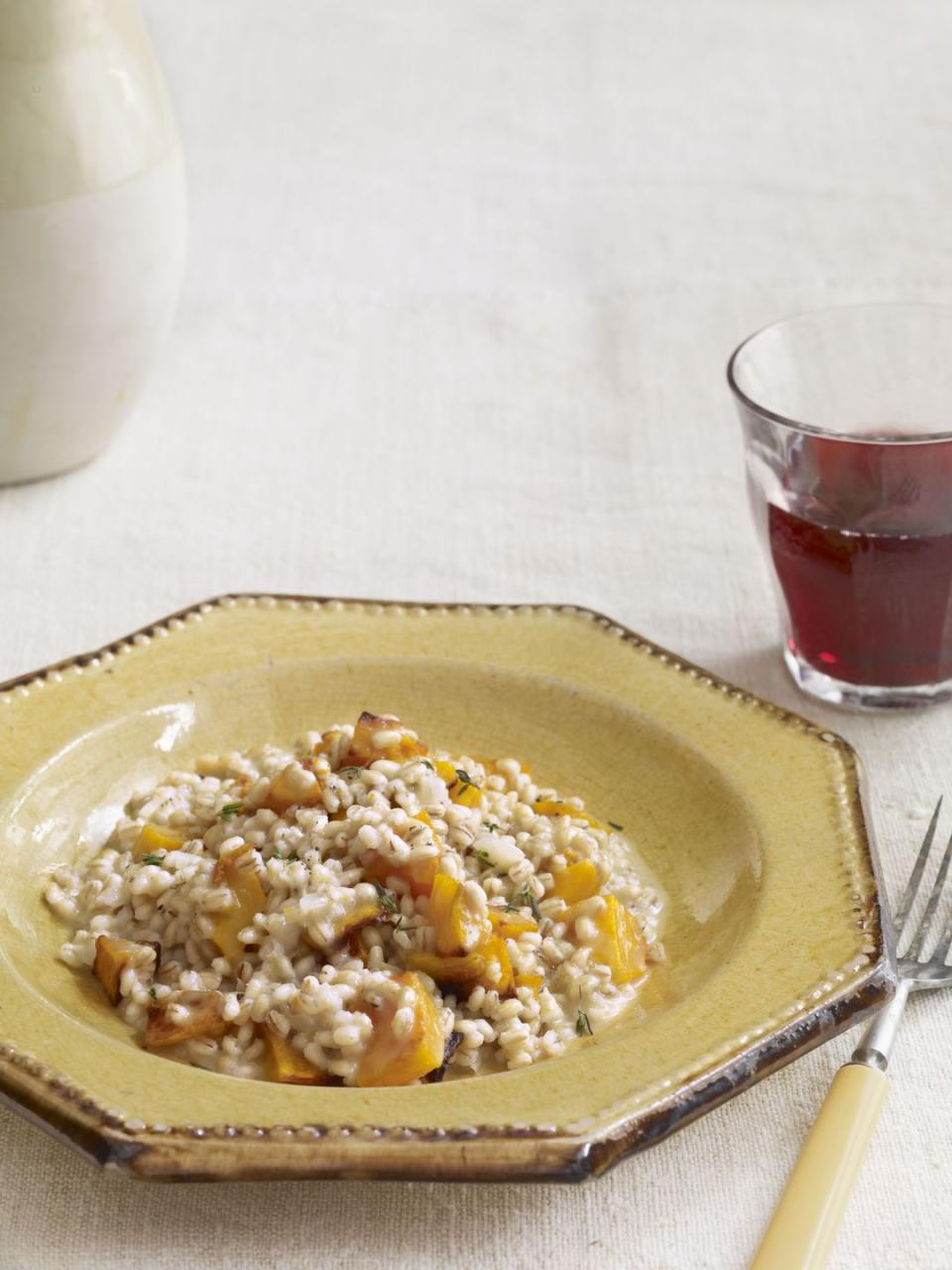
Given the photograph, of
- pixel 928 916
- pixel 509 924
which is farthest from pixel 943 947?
pixel 509 924

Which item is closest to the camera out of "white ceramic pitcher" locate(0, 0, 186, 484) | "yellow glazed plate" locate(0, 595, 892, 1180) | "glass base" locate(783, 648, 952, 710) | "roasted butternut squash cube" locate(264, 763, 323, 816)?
"yellow glazed plate" locate(0, 595, 892, 1180)

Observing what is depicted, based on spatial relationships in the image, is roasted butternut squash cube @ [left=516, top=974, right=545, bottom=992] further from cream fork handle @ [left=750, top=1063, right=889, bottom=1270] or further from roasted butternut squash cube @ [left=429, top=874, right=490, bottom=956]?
cream fork handle @ [left=750, top=1063, right=889, bottom=1270]

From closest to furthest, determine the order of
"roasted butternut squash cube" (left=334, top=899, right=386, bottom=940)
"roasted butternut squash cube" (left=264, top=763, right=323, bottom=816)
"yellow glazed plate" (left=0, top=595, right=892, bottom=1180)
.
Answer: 1. "yellow glazed plate" (left=0, top=595, right=892, bottom=1180)
2. "roasted butternut squash cube" (left=334, top=899, right=386, bottom=940)
3. "roasted butternut squash cube" (left=264, top=763, right=323, bottom=816)

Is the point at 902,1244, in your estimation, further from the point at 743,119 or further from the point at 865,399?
the point at 743,119

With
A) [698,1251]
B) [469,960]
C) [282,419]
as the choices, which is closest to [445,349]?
[282,419]

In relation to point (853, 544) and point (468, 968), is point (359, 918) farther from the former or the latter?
point (853, 544)

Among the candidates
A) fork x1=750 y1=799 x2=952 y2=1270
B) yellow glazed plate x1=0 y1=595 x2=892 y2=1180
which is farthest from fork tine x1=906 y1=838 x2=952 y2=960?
yellow glazed plate x1=0 y1=595 x2=892 y2=1180
